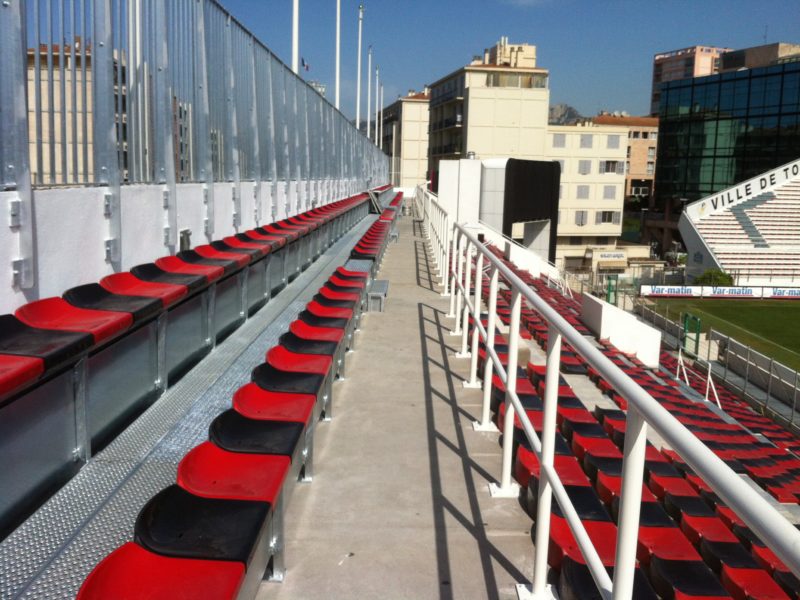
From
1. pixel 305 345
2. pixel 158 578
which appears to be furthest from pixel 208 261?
pixel 158 578

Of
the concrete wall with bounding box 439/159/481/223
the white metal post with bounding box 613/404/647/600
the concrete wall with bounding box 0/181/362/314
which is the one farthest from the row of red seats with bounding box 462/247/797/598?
the concrete wall with bounding box 439/159/481/223

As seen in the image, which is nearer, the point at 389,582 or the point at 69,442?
the point at 389,582

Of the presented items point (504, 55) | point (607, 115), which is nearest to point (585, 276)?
point (504, 55)

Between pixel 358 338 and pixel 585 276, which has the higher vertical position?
pixel 358 338

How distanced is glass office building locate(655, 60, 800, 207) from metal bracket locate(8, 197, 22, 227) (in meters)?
60.0

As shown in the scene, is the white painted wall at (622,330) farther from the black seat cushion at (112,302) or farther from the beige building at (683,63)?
the beige building at (683,63)

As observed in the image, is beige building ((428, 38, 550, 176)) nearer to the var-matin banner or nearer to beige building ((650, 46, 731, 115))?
the var-matin banner

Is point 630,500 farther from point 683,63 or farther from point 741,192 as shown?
point 683,63

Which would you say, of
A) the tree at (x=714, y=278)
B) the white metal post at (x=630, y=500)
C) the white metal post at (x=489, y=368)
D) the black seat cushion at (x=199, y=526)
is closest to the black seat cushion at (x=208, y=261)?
the white metal post at (x=489, y=368)

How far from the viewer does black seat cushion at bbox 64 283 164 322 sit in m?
3.07

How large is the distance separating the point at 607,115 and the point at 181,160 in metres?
81.2

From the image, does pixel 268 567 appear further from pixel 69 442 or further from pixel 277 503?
pixel 69 442

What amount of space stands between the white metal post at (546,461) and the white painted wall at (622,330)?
10947 millimetres

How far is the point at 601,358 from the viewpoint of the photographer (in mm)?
1911
